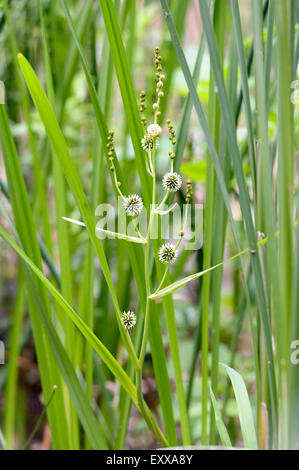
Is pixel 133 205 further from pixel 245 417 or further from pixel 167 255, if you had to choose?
pixel 245 417

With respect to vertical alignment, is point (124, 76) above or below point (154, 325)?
above

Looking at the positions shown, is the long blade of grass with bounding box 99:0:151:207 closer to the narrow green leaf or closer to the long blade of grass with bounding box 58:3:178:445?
the long blade of grass with bounding box 58:3:178:445

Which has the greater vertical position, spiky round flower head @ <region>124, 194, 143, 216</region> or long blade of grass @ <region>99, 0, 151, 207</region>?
long blade of grass @ <region>99, 0, 151, 207</region>

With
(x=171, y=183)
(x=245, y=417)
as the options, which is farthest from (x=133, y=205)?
(x=245, y=417)

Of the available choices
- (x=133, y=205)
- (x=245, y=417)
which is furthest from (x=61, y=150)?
(x=245, y=417)

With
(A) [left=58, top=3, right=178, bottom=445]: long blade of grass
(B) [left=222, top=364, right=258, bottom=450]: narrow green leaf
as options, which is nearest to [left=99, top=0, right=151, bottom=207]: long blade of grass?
(A) [left=58, top=3, right=178, bottom=445]: long blade of grass

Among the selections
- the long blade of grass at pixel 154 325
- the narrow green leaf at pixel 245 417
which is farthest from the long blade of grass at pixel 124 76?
the narrow green leaf at pixel 245 417

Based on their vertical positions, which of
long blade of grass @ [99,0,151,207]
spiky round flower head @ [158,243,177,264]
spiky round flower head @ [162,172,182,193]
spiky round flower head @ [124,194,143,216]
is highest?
long blade of grass @ [99,0,151,207]

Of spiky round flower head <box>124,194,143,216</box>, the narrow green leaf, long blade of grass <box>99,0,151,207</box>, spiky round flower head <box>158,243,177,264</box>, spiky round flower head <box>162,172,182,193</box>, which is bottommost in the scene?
the narrow green leaf

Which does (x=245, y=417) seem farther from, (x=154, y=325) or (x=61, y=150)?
(x=61, y=150)

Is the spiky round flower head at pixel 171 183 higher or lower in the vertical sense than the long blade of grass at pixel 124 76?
lower

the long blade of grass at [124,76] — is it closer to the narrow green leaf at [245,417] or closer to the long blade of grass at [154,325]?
the long blade of grass at [154,325]

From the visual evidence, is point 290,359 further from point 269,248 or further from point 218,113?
point 218,113
